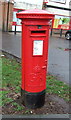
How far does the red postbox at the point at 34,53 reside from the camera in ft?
10.2

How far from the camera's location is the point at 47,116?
321 cm

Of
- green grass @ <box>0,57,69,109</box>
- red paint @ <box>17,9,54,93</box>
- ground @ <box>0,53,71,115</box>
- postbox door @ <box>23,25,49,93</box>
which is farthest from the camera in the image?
green grass @ <box>0,57,69,109</box>

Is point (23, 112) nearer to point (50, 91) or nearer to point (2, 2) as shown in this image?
point (50, 91)

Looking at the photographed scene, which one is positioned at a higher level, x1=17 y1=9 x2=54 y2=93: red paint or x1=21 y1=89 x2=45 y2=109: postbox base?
x1=17 y1=9 x2=54 y2=93: red paint

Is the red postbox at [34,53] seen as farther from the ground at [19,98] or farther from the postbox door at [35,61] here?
the ground at [19,98]

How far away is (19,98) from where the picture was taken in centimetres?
376

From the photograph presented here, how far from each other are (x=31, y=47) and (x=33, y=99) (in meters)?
0.94

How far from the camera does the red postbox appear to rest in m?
3.12

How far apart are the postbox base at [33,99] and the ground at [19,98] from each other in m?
0.07

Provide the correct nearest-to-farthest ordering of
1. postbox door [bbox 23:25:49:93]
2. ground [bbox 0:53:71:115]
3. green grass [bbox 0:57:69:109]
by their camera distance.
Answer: postbox door [bbox 23:25:49:93], ground [bbox 0:53:71:115], green grass [bbox 0:57:69:109]

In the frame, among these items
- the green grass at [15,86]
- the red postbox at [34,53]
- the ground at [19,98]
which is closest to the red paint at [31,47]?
the red postbox at [34,53]

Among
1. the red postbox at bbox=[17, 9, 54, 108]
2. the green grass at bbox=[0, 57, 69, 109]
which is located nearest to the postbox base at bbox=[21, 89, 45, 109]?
the red postbox at bbox=[17, 9, 54, 108]

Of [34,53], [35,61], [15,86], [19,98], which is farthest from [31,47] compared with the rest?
[15,86]

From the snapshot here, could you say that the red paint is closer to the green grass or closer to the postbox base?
the postbox base
